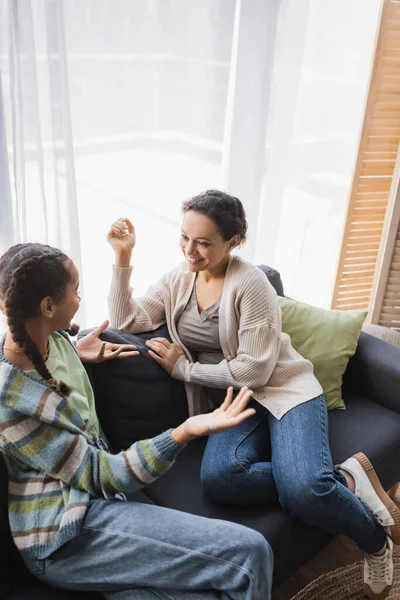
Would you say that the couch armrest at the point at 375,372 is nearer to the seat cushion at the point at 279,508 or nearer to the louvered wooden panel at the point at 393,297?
the seat cushion at the point at 279,508

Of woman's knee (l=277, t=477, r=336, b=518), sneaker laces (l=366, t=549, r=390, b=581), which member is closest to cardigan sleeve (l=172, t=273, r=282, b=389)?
woman's knee (l=277, t=477, r=336, b=518)

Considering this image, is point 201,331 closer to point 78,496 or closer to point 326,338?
point 326,338

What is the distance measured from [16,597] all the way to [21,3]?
1555mm

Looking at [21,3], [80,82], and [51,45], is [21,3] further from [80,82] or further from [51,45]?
[80,82]

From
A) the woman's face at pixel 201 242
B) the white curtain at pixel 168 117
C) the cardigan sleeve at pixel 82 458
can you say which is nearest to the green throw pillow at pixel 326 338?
the woman's face at pixel 201 242

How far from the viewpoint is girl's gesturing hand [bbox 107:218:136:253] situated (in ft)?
5.72

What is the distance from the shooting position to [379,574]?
161cm

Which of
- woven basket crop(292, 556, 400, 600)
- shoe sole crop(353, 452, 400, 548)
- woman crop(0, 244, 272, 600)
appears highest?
woman crop(0, 244, 272, 600)

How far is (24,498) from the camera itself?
127 centimetres

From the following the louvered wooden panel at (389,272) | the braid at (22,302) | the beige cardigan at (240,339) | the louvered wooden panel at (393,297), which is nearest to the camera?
the braid at (22,302)

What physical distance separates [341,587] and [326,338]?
768 mm

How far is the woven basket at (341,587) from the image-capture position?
66.0 inches

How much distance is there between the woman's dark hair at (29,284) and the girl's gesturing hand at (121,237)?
46cm

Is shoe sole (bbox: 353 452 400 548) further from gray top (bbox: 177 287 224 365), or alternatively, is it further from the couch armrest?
gray top (bbox: 177 287 224 365)
